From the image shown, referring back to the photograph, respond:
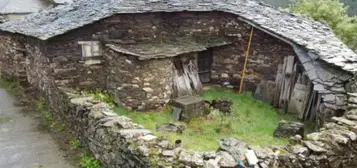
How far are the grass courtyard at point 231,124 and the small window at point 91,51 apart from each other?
1.76 meters

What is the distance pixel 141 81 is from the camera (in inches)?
416

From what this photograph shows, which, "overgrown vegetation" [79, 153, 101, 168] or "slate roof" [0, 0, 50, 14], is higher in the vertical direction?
"slate roof" [0, 0, 50, 14]

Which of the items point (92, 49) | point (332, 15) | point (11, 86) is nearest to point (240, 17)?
point (92, 49)

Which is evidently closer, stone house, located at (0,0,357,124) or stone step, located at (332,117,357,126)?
stone step, located at (332,117,357,126)

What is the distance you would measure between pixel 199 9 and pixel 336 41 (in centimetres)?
443

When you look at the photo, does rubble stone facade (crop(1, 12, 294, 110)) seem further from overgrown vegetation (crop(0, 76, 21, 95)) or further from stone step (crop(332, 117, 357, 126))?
stone step (crop(332, 117, 357, 126))

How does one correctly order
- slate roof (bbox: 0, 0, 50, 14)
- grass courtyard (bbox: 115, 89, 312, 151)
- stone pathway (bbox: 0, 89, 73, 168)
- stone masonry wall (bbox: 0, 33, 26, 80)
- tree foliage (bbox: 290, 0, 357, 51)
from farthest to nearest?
slate roof (bbox: 0, 0, 50, 14), tree foliage (bbox: 290, 0, 357, 51), stone masonry wall (bbox: 0, 33, 26, 80), grass courtyard (bbox: 115, 89, 312, 151), stone pathway (bbox: 0, 89, 73, 168)

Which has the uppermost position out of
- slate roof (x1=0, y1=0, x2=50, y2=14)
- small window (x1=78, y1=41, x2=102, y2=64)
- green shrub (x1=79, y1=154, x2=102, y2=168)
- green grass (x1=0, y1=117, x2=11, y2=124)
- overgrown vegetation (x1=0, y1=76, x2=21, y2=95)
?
slate roof (x1=0, y1=0, x2=50, y2=14)

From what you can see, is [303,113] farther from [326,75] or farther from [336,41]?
[336,41]

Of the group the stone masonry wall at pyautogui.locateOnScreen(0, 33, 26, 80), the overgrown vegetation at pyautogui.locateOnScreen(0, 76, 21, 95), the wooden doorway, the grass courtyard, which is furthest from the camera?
the stone masonry wall at pyautogui.locateOnScreen(0, 33, 26, 80)

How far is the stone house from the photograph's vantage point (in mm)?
10281

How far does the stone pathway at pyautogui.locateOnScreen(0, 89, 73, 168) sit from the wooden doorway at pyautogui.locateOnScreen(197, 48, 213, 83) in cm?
568

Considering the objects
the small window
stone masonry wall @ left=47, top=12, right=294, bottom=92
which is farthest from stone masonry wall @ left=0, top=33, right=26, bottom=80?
the small window

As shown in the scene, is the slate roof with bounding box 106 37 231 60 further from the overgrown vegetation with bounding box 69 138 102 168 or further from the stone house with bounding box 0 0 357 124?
the overgrown vegetation with bounding box 69 138 102 168
